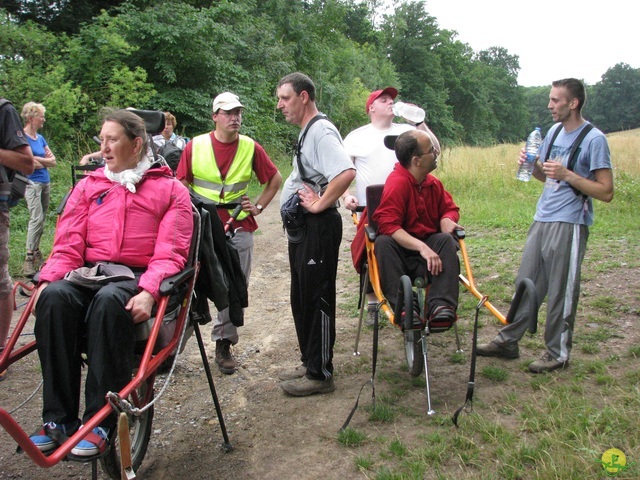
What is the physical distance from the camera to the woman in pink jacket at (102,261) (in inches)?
105

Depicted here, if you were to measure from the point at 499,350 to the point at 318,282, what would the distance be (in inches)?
65.1

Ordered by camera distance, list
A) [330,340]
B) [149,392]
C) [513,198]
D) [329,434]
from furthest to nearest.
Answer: [513,198] < [330,340] < [329,434] < [149,392]

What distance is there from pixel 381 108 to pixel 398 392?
8.84 feet

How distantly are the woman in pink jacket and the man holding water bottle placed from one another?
267 cm

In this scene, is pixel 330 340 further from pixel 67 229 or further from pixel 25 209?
pixel 25 209

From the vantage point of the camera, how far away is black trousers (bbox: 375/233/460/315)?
3850 millimetres

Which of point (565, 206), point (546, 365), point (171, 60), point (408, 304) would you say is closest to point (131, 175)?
point (408, 304)

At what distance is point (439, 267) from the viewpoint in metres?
3.89

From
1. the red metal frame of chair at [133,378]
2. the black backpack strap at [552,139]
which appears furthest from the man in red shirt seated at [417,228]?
the red metal frame of chair at [133,378]

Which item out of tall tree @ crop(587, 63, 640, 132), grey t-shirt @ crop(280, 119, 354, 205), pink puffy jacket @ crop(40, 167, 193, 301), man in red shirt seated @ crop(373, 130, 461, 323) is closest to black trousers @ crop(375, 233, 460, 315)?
man in red shirt seated @ crop(373, 130, 461, 323)

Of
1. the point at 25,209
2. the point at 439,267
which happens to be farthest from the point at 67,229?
the point at 25,209

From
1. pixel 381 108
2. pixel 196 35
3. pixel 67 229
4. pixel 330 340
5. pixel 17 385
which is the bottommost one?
pixel 17 385

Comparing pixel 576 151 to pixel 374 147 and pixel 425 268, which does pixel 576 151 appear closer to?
pixel 425 268

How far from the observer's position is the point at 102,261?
10.3 feet
